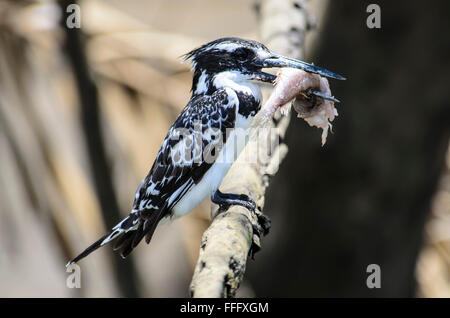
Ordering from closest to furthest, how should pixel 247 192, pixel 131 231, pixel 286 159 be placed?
pixel 247 192, pixel 131 231, pixel 286 159

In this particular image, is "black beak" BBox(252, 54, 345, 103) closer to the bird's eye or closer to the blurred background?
the bird's eye

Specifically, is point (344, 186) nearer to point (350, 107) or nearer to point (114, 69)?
point (350, 107)

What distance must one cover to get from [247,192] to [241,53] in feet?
2.13

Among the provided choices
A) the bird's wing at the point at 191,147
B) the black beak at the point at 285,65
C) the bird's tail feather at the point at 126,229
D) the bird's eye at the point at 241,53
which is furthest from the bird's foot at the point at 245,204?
the bird's eye at the point at 241,53

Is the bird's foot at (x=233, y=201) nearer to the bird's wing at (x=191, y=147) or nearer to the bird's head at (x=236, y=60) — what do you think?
the bird's wing at (x=191, y=147)

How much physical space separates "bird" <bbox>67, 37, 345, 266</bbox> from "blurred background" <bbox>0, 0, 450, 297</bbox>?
902 millimetres

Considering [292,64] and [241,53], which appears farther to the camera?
[241,53]

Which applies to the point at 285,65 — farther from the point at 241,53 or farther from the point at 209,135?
the point at 209,135

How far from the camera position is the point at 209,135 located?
3.03 meters

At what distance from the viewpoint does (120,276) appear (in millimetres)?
4184

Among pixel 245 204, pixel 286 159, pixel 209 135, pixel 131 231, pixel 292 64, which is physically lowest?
pixel 131 231

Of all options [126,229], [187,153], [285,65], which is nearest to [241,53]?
[285,65]

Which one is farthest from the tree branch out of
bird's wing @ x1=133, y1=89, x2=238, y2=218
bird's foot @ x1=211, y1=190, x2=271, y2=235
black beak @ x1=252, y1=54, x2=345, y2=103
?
black beak @ x1=252, y1=54, x2=345, y2=103

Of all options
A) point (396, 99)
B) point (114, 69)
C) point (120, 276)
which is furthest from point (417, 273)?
point (114, 69)
